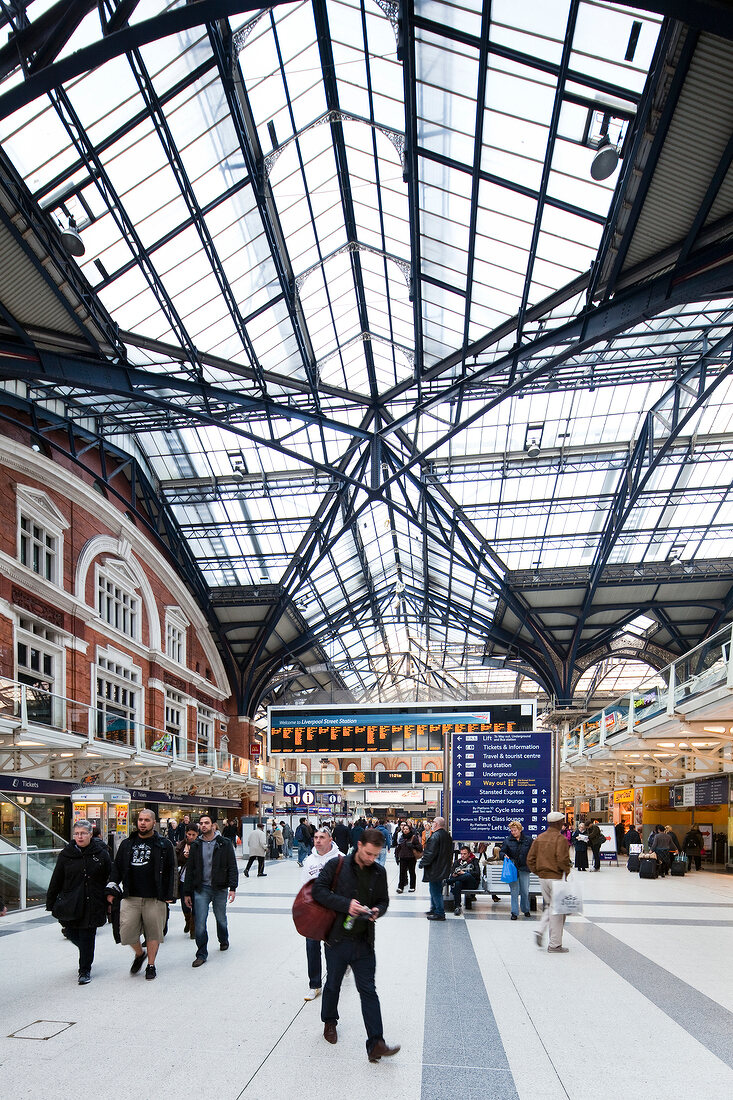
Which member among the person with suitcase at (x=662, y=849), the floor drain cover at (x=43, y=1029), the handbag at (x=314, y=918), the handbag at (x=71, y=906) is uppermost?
the handbag at (x=314, y=918)

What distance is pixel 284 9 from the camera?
16438 mm

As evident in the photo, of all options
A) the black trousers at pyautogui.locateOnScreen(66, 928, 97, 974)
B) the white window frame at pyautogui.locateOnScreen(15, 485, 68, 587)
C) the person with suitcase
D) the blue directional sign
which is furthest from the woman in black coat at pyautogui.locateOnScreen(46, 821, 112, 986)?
the person with suitcase

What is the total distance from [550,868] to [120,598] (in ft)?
82.3

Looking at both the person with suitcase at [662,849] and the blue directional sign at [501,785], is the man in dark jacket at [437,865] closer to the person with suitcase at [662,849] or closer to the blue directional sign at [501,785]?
the blue directional sign at [501,785]

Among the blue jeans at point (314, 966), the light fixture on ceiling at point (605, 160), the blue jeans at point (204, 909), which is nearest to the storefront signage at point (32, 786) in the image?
the blue jeans at point (204, 909)

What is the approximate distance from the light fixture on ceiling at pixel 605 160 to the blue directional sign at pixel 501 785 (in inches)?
423

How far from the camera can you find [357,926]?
19.5 feet

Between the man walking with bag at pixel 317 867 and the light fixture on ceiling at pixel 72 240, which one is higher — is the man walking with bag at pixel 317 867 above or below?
below

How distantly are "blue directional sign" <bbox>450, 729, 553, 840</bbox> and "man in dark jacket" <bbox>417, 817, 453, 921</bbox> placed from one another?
2.34 m

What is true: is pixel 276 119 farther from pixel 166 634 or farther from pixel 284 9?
pixel 166 634

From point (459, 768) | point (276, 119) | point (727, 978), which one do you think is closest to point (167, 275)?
point (276, 119)

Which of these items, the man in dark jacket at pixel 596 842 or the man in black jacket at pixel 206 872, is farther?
the man in dark jacket at pixel 596 842

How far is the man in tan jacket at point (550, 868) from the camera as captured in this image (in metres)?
10.2

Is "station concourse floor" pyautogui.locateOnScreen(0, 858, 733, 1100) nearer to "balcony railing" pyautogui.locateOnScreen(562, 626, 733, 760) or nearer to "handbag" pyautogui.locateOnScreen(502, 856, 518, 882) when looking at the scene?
"handbag" pyautogui.locateOnScreen(502, 856, 518, 882)
